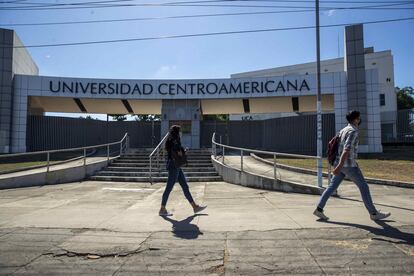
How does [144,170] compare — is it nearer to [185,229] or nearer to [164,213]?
[164,213]

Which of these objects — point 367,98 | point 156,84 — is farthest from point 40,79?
point 367,98

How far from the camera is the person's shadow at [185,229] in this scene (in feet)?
17.6

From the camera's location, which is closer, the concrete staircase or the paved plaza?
the paved plaza

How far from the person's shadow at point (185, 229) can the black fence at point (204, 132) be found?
15.4m

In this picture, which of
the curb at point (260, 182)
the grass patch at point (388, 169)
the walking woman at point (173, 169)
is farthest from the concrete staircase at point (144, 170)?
the walking woman at point (173, 169)

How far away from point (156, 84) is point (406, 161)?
14.2 metres

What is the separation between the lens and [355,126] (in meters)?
6.07

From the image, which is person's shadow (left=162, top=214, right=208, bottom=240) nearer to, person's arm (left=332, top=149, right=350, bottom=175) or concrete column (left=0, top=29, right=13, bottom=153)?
person's arm (left=332, top=149, right=350, bottom=175)

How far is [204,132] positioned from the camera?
79.5 feet

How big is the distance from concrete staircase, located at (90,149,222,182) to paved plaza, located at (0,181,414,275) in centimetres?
523

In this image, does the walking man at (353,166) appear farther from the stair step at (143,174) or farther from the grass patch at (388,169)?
the stair step at (143,174)

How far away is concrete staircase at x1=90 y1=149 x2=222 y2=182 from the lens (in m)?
13.9

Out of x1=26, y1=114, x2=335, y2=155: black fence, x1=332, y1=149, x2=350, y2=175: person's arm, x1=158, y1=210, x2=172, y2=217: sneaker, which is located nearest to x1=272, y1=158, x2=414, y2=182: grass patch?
x1=26, y1=114, x2=335, y2=155: black fence

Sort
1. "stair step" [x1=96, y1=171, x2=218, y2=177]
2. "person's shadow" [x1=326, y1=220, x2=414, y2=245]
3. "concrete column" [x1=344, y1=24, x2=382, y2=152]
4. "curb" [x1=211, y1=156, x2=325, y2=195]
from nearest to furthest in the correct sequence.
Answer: "person's shadow" [x1=326, y1=220, x2=414, y2=245] → "curb" [x1=211, y1=156, x2=325, y2=195] → "stair step" [x1=96, y1=171, x2=218, y2=177] → "concrete column" [x1=344, y1=24, x2=382, y2=152]
